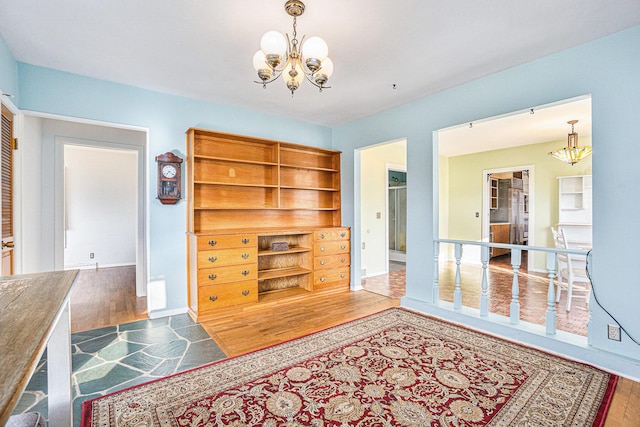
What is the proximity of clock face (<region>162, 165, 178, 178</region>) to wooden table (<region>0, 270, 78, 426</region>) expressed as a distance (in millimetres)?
2072

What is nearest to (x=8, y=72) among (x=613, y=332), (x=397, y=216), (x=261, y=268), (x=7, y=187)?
(x=7, y=187)

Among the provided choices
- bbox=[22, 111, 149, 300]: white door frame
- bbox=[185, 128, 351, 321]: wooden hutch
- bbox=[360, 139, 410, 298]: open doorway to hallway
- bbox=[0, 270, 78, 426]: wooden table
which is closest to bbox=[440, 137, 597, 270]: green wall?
bbox=[360, 139, 410, 298]: open doorway to hallway

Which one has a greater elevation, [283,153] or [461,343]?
[283,153]

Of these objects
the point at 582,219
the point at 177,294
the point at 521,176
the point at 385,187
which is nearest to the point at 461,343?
the point at 177,294

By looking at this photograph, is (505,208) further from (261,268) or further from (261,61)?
(261,61)

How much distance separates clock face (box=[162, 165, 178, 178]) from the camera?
3480mm

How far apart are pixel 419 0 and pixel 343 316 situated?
9.75ft

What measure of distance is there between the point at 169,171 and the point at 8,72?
57.8 inches

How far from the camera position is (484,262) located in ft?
10.5

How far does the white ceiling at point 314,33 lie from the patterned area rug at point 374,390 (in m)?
2.53

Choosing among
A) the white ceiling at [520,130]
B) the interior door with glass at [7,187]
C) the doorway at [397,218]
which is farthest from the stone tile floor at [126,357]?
the doorway at [397,218]

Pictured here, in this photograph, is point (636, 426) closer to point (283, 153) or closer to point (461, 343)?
point (461, 343)

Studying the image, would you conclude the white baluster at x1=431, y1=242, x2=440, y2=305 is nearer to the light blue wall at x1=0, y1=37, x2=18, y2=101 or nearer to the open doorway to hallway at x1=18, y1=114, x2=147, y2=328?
the open doorway to hallway at x1=18, y1=114, x2=147, y2=328

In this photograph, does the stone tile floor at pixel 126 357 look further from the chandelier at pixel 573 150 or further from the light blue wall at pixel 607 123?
the chandelier at pixel 573 150
